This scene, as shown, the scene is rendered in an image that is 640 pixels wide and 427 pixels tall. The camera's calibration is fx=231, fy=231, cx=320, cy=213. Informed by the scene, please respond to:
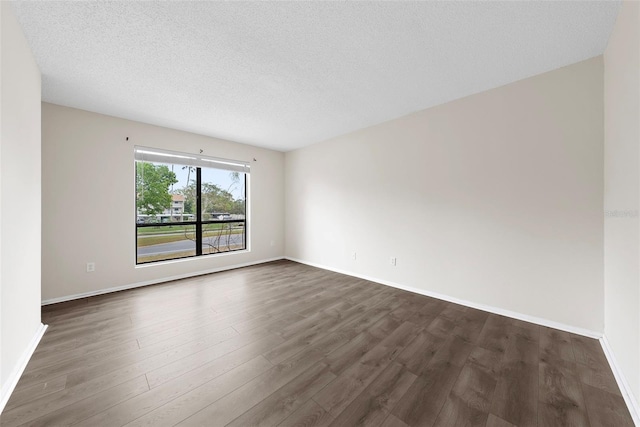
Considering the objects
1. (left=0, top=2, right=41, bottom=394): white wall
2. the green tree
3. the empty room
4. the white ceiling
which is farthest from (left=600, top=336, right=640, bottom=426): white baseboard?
the green tree

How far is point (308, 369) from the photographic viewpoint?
5.56ft

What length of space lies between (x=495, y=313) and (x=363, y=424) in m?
2.17

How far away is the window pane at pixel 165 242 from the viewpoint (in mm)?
3773

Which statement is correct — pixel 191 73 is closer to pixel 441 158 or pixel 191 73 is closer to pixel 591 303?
pixel 441 158

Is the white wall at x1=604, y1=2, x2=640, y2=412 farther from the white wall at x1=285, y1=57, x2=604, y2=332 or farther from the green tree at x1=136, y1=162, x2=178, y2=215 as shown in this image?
the green tree at x1=136, y1=162, x2=178, y2=215

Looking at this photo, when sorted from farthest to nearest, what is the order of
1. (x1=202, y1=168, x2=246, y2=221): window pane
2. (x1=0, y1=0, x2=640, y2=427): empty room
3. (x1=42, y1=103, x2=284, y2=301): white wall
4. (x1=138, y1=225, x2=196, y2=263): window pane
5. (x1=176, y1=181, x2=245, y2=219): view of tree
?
1. (x1=202, y1=168, x2=246, y2=221): window pane
2. (x1=176, y1=181, x2=245, y2=219): view of tree
3. (x1=138, y1=225, x2=196, y2=263): window pane
4. (x1=42, y1=103, x2=284, y2=301): white wall
5. (x1=0, y1=0, x2=640, y2=427): empty room

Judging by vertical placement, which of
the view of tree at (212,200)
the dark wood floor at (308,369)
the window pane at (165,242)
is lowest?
the dark wood floor at (308,369)

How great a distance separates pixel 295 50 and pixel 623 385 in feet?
11.0

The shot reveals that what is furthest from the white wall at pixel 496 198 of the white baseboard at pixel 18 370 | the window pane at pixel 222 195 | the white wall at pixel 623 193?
the white baseboard at pixel 18 370

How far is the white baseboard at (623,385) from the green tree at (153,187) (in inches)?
207

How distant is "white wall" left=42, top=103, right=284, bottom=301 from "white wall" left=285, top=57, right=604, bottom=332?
3297 millimetres

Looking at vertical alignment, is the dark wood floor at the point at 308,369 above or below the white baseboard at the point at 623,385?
below

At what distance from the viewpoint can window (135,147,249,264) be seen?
374 centimetres

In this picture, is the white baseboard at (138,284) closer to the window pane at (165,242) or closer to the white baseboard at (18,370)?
the window pane at (165,242)
